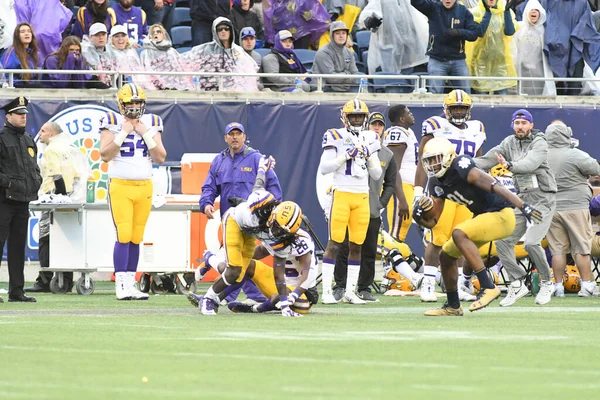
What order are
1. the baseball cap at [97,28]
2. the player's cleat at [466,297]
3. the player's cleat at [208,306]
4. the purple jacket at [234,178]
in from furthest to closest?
1. the baseball cap at [97,28]
2. the player's cleat at [466,297]
3. the purple jacket at [234,178]
4. the player's cleat at [208,306]

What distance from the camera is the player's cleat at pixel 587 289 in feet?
49.3

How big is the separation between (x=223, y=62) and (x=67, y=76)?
2.22 m

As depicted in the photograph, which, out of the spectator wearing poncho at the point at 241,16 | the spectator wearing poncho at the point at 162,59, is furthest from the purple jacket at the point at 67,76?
the spectator wearing poncho at the point at 241,16

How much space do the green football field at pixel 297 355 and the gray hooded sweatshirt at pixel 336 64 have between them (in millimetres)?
7824

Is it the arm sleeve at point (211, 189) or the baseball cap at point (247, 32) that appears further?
the baseball cap at point (247, 32)

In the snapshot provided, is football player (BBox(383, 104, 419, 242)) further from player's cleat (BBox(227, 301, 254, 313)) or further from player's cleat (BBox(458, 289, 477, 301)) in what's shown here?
player's cleat (BBox(227, 301, 254, 313))

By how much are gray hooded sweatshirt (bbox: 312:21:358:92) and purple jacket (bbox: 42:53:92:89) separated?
3.34 m

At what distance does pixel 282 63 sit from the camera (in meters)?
19.0

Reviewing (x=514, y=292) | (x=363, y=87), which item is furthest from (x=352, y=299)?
(x=363, y=87)

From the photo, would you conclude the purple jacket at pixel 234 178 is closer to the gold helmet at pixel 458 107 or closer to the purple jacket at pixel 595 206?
the gold helmet at pixel 458 107

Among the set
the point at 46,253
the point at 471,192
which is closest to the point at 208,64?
the point at 46,253

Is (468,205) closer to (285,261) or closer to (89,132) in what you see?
(285,261)

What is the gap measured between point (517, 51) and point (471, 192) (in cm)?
920

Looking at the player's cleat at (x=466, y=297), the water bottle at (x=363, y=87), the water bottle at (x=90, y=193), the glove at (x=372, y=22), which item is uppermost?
the glove at (x=372, y=22)
